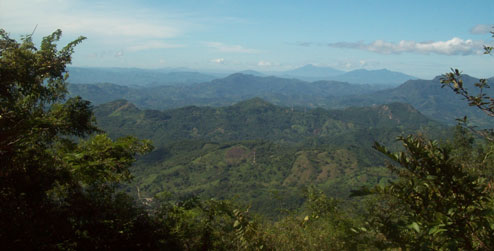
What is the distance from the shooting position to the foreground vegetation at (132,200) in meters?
3.11

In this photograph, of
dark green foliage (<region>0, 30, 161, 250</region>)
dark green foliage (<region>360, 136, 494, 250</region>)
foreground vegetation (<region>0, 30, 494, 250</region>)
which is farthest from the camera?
dark green foliage (<region>0, 30, 161, 250</region>)

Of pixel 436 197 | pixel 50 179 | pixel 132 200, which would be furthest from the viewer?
A: pixel 132 200

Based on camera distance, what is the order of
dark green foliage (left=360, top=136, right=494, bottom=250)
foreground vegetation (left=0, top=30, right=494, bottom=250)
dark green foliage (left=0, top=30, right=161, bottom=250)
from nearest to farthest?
dark green foliage (left=360, top=136, right=494, bottom=250) < foreground vegetation (left=0, top=30, right=494, bottom=250) < dark green foliage (left=0, top=30, right=161, bottom=250)

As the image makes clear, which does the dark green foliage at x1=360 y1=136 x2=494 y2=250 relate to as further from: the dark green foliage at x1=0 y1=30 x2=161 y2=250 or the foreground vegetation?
the dark green foliage at x1=0 y1=30 x2=161 y2=250

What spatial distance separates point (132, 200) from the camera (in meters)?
8.27

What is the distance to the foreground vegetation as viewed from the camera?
3.11 m

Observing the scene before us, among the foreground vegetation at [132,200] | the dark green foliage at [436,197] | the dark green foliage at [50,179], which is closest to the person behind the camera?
the dark green foliage at [436,197]

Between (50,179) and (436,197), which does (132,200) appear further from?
(436,197)

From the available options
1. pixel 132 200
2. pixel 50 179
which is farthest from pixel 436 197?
pixel 132 200

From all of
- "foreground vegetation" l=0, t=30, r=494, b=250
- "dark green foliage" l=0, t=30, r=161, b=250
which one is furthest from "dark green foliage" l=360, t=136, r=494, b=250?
"dark green foliage" l=0, t=30, r=161, b=250

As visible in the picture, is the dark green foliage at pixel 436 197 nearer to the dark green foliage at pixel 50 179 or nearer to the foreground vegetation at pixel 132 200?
the foreground vegetation at pixel 132 200

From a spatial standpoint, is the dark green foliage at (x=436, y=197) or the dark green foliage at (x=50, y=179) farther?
the dark green foliage at (x=50, y=179)

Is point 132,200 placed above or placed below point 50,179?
below

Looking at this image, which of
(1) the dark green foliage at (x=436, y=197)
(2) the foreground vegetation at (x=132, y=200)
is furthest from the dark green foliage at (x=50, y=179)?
(1) the dark green foliage at (x=436, y=197)
